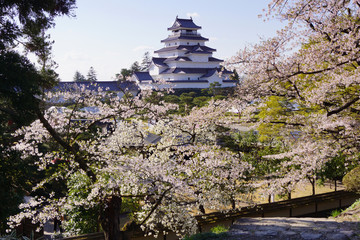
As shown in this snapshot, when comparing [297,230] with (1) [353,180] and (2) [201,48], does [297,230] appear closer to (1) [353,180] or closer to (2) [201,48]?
(1) [353,180]

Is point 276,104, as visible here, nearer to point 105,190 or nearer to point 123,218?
point 123,218

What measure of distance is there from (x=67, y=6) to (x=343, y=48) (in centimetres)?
557

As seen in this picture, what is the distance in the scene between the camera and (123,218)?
960 centimetres

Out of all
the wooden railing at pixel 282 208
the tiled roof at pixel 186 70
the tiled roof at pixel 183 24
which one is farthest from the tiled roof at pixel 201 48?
the wooden railing at pixel 282 208

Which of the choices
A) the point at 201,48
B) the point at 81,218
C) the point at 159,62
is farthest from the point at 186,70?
the point at 81,218

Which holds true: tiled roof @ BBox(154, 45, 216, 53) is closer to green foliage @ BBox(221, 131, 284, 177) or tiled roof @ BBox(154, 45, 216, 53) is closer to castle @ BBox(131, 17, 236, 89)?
castle @ BBox(131, 17, 236, 89)

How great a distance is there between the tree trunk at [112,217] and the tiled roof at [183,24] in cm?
5278

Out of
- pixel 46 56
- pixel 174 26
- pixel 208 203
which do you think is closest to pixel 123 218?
pixel 208 203

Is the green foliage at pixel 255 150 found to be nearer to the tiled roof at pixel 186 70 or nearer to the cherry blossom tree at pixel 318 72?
the cherry blossom tree at pixel 318 72

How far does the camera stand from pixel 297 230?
6355 mm

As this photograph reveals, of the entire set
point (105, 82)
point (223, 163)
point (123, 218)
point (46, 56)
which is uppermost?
point (105, 82)

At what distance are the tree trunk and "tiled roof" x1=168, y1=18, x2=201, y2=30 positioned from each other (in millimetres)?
52780

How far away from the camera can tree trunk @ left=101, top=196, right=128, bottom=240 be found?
6.46 metres

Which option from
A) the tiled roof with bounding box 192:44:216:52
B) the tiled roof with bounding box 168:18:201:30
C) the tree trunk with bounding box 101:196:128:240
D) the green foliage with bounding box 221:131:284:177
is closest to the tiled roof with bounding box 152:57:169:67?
the tiled roof with bounding box 192:44:216:52
